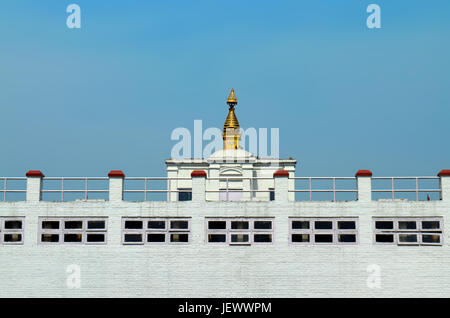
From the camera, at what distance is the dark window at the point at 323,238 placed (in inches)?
1350

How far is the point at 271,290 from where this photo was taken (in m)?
34.0

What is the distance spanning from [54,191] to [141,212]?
4722 mm

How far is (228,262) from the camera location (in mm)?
34312

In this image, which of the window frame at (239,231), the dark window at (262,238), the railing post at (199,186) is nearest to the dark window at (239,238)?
the window frame at (239,231)

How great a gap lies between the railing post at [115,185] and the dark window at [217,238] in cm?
496

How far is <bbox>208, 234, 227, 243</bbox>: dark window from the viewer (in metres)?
34.6

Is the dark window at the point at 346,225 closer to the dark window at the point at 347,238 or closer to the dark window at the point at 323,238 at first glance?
the dark window at the point at 347,238

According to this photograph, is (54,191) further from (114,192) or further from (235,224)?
(235,224)

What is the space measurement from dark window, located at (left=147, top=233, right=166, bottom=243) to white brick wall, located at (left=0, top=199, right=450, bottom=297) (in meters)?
0.37

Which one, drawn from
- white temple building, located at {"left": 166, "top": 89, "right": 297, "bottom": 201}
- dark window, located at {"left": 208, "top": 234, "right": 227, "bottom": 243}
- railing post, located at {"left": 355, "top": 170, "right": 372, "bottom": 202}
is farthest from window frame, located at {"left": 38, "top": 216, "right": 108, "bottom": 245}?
white temple building, located at {"left": 166, "top": 89, "right": 297, "bottom": 201}

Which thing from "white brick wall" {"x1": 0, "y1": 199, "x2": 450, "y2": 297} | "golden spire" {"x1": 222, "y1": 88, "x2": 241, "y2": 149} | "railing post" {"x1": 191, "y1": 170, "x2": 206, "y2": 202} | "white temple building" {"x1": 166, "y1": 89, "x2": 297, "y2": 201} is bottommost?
"white brick wall" {"x1": 0, "y1": 199, "x2": 450, "y2": 297}

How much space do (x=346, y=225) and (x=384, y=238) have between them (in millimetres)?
1968

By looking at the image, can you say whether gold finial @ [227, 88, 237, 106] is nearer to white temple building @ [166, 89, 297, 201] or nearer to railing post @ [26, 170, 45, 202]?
white temple building @ [166, 89, 297, 201]

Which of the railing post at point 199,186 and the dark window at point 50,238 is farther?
the dark window at point 50,238
